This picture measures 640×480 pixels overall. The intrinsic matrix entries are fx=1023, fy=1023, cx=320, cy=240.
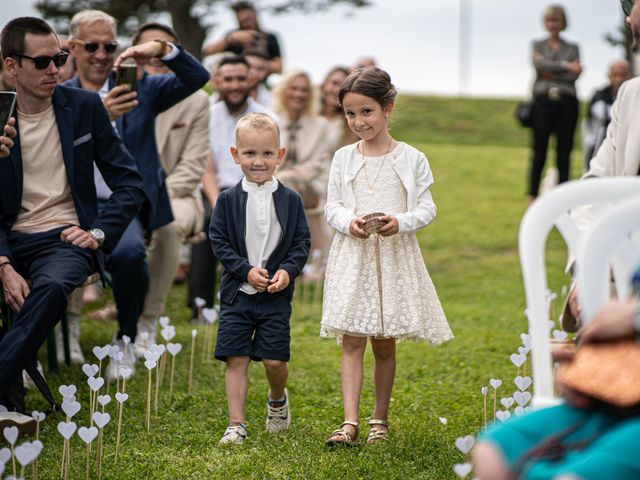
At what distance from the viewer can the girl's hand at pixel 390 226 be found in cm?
524

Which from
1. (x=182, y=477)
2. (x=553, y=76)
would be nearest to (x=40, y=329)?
(x=182, y=477)

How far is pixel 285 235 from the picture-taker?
5.51m

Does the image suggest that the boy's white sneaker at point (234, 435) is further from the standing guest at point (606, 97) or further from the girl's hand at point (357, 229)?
the standing guest at point (606, 97)

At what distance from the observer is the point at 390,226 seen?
524cm

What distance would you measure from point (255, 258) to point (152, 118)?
94.6 inches

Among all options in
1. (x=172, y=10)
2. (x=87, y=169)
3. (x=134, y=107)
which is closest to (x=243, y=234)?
(x=87, y=169)

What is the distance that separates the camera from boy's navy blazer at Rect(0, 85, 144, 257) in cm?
595

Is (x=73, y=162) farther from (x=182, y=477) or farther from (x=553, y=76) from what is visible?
(x=553, y=76)

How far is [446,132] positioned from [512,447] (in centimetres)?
2476

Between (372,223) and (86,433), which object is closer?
(86,433)

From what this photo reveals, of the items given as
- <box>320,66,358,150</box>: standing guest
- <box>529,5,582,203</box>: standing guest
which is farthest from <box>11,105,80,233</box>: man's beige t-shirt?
<box>529,5,582,203</box>: standing guest

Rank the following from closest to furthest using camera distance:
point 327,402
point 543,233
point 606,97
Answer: point 543,233
point 327,402
point 606,97

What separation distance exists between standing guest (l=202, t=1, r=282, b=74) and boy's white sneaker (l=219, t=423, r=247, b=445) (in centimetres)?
744

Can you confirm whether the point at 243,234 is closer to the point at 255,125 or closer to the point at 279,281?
the point at 279,281
